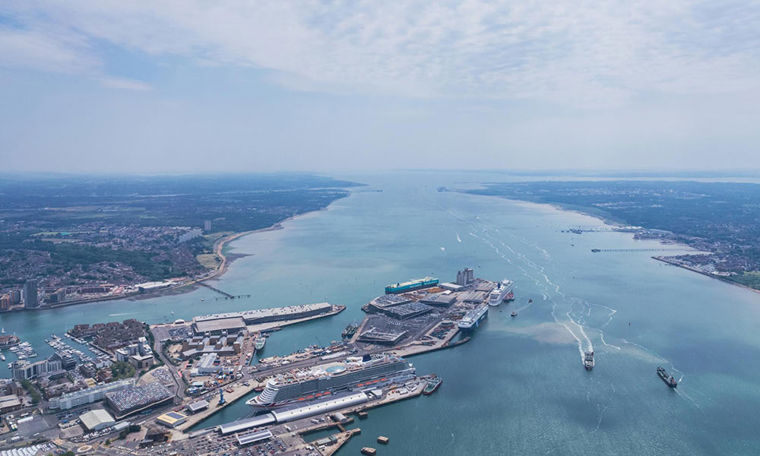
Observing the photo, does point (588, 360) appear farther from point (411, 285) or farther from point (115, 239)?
point (115, 239)

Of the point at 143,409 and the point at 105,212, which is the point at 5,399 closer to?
the point at 143,409

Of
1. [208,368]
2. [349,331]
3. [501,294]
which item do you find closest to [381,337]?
[349,331]

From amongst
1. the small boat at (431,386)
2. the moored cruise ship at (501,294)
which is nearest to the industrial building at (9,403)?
the small boat at (431,386)

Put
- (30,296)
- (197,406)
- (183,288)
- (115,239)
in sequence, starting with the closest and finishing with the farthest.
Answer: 1. (197,406)
2. (30,296)
3. (183,288)
4. (115,239)

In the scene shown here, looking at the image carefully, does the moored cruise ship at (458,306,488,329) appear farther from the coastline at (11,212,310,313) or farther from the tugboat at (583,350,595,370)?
the coastline at (11,212,310,313)

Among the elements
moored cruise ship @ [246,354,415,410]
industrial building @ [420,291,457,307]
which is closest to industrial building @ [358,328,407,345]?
moored cruise ship @ [246,354,415,410]

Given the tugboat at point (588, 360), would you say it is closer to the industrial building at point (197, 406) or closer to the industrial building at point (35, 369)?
the industrial building at point (197, 406)
